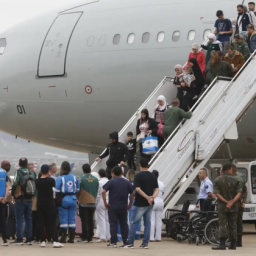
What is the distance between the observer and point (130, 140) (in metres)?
15.0

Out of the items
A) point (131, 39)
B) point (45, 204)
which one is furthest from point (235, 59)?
point (45, 204)

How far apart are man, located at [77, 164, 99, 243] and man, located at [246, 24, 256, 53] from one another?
475 cm

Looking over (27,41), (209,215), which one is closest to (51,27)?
(27,41)

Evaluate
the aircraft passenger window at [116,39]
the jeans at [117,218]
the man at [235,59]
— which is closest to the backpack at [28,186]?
the jeans at [117,218]

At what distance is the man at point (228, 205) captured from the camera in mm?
12016

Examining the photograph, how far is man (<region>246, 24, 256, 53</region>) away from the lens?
50.9 feet

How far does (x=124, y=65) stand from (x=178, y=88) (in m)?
2.77

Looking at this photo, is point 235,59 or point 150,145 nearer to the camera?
point 150,145

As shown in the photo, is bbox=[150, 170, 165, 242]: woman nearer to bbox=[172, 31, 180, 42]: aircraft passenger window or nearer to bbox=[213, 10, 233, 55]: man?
bbox=[213, 10, 233, 55]: man

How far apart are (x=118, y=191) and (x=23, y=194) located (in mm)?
1686

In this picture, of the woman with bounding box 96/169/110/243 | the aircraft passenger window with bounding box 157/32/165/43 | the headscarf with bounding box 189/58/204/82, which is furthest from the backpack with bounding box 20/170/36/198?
the aircraft passenger window with bounding box 157/32/165/43

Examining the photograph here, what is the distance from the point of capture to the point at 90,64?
18.5m

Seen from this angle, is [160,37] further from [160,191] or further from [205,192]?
Result: [160,191]

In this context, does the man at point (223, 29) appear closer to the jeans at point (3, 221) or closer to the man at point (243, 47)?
the man at point (243, 47)
